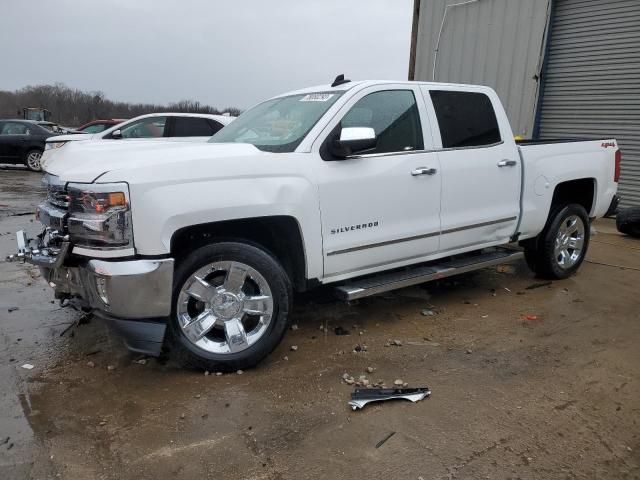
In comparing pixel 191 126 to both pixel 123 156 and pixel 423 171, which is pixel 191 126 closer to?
pixel 423 171

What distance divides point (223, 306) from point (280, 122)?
5.16 ft

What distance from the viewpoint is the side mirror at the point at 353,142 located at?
3.54 meters

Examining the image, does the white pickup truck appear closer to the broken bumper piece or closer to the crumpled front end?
the crumpled front end

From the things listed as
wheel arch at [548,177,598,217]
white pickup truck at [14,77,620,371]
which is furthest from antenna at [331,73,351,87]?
wheel arch at [548,177,598,217]

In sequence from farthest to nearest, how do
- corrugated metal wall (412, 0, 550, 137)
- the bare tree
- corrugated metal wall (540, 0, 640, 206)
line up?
the bare tree < corrugated metal wall (412, 0, 550, 137) < corrugated metal wall (540, 0, 640, 206)

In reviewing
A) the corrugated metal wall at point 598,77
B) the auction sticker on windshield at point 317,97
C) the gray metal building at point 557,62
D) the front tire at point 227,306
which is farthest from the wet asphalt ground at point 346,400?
the gray metal building at point 557,62

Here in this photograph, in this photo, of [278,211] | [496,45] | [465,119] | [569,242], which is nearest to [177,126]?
[496,45]

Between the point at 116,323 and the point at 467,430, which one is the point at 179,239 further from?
the point at 467,430

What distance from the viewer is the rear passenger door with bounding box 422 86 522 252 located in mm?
4395

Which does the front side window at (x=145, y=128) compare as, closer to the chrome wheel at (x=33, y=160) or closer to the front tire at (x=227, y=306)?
the chrome wheel at (x=33, y=160)

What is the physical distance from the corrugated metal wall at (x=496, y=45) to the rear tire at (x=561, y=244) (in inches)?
222

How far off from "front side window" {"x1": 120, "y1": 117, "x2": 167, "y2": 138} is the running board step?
26.0ft

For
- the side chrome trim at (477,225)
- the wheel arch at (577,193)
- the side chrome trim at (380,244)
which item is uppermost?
the wheel arch at (577,193)

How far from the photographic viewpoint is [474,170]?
4.52 meters
